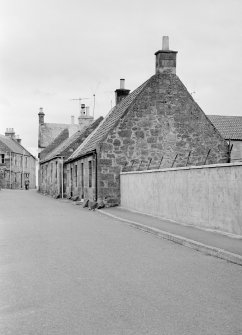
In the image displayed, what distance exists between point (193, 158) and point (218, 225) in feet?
41.3

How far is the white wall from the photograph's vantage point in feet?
38.8

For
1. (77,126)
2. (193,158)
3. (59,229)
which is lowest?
(59,229)

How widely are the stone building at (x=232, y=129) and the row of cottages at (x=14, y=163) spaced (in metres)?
33.6

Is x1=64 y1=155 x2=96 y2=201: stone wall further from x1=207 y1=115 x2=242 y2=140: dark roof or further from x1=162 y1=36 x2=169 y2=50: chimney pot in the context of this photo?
x1=207 y1=115 x2=242 y2=140: dark roof

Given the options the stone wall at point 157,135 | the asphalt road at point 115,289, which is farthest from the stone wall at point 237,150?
the asphalt road at point 115,289

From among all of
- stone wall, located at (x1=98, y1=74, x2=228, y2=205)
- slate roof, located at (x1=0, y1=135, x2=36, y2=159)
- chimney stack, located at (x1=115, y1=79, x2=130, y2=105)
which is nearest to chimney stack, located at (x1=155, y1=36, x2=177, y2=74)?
stone wall, located at (x1=98, y1=74, x2=228, y2=205)

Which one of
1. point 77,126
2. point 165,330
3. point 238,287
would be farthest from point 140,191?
point 77,126

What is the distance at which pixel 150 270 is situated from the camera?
760 centimetres

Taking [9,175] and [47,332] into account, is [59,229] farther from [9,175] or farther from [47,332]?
[9,175]

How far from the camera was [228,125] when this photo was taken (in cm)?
4912

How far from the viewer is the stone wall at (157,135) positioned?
23.4 metres

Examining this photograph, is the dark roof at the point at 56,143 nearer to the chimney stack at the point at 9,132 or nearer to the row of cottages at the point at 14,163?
the row of cottages at the point at 14,163

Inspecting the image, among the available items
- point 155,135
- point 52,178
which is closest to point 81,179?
point 155,135

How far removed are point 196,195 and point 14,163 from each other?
61.7 m
